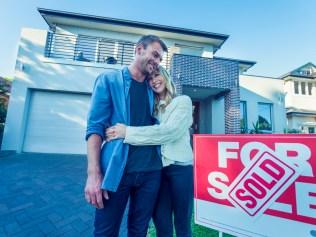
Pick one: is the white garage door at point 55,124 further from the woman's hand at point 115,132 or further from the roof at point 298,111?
the roof at point 298,111

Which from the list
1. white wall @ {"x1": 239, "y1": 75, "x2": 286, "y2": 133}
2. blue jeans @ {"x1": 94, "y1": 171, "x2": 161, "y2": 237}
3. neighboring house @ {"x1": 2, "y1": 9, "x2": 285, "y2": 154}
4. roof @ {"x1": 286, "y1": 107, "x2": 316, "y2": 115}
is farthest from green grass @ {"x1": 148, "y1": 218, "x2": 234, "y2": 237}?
roof @ {"x1": 286, "y1": 107, "x2": 316, "y2": 115}

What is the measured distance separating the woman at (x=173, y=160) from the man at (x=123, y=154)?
10 cm

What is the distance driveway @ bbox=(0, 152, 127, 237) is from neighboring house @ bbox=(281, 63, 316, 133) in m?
16.7

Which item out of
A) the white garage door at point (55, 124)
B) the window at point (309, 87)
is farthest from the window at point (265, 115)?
the white garage door at point (55, 124)

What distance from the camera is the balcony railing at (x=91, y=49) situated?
876cm

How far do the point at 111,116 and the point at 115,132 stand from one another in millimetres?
147

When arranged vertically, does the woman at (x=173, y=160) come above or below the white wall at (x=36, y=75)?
below

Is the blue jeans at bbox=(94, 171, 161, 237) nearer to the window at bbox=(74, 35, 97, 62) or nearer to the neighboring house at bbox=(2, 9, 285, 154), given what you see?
the neighboring house at bbox=(2, 9, 285, 154)

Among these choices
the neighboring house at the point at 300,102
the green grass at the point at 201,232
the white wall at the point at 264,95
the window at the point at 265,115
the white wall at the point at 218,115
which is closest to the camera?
the green grass at the point at 201,232

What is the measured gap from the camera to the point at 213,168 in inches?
69.1

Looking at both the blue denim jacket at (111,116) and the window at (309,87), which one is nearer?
the blue denim jacket at (111,116)

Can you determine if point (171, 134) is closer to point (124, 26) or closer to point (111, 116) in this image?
point (111, 116)

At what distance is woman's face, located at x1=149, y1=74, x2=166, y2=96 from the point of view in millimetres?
1495

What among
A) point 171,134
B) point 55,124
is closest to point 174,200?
point 171,134
